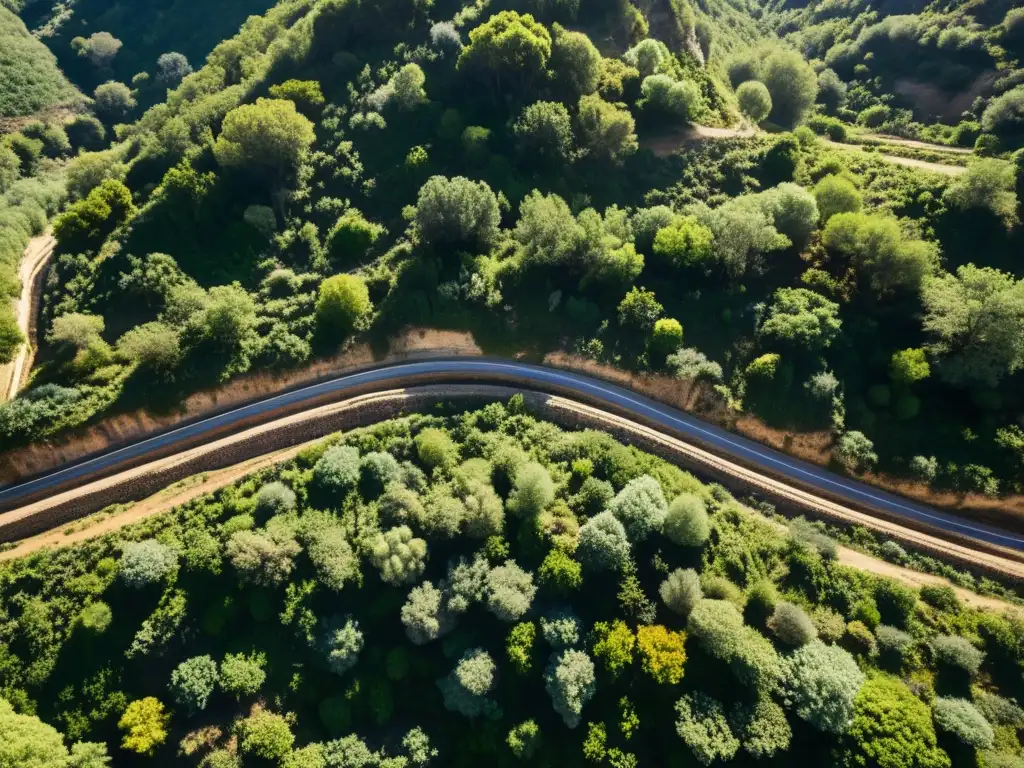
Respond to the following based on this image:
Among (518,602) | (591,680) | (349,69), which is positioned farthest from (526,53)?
(591,680)

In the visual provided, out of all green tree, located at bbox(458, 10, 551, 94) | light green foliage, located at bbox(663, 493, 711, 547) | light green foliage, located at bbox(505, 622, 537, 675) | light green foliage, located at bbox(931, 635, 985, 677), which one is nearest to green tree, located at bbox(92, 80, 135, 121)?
green tree, located at bbox(458, 10, 551, 94)

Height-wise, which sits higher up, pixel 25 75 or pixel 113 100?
pixel 25 75

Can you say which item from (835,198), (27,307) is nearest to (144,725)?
(27,307)

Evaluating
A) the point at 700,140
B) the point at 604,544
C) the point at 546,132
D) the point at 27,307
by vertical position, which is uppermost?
the point at 700,140

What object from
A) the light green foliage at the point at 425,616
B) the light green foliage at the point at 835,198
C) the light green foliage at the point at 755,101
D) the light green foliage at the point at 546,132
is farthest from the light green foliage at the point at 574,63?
the light green foliage at the point at 425,616

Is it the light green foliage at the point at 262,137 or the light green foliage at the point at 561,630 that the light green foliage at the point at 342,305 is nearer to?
the light green foliage at the point at 262,137

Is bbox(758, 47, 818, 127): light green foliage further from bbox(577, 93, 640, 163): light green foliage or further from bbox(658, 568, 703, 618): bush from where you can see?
bbox(658, 568, 703, 618): bush

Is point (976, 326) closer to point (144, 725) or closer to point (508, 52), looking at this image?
point (508, 52)
